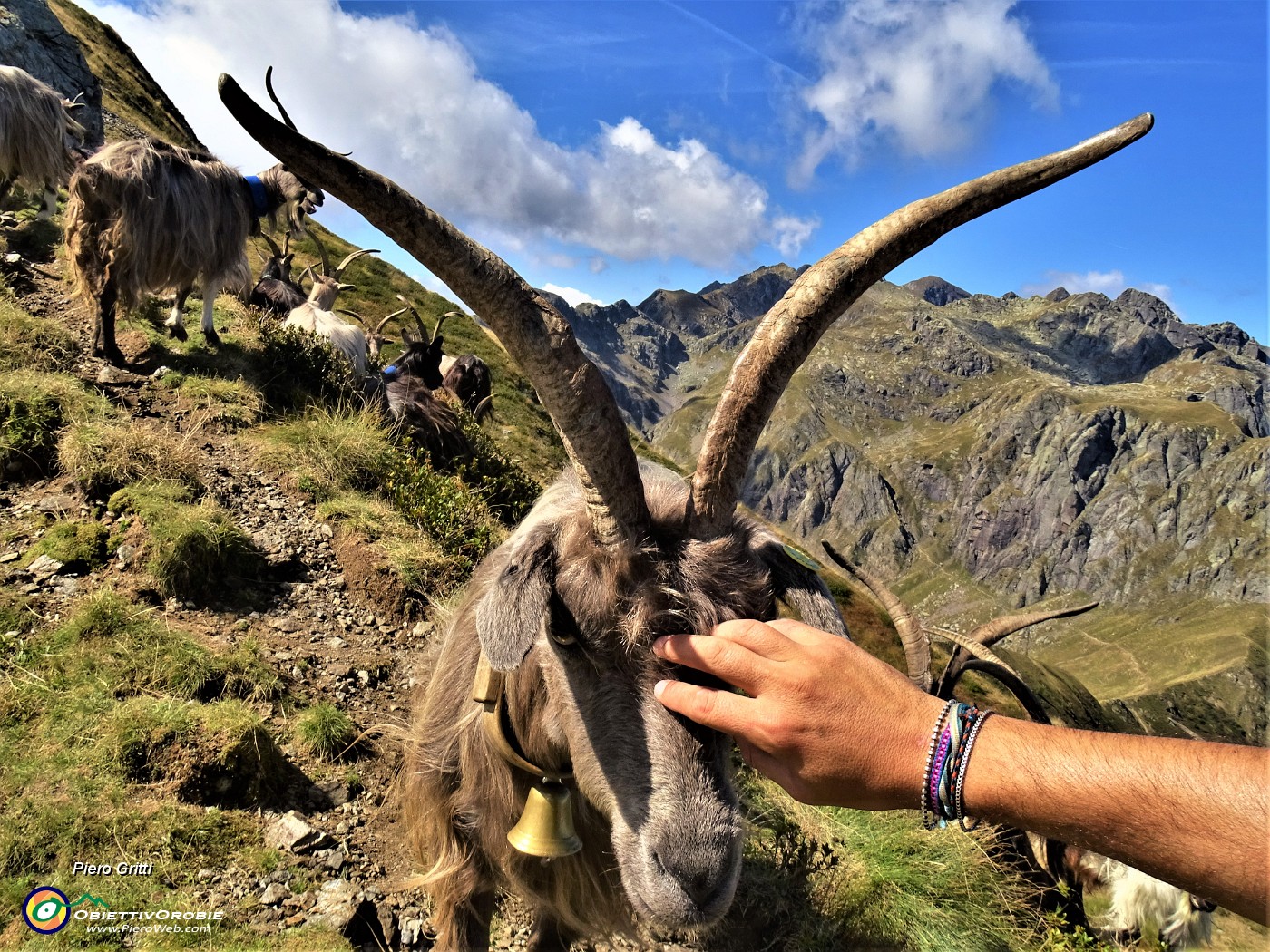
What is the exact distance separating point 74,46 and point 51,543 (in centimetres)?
2899

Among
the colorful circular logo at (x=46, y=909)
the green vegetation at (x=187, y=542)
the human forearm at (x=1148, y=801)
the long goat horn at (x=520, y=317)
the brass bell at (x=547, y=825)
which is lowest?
the colorful circular logo at (x=46, y=909)

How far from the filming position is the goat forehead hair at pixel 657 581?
9.66ft

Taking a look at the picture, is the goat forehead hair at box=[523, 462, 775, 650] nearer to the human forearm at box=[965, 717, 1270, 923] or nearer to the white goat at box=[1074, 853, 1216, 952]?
the human forearm at box=[965, 717, 1270, 923]

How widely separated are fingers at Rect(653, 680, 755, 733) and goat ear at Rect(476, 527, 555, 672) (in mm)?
618

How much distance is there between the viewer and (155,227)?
A: 31.8ft

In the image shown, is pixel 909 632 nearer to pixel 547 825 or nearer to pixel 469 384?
pixel 547 825

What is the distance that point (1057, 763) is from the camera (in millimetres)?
2133

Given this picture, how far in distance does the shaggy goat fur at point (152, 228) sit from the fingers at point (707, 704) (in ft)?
32.8

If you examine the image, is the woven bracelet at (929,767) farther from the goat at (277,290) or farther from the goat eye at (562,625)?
the goat at (277,290)

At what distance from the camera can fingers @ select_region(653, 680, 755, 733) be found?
2.45m

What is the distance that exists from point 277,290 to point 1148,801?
17.8 meters

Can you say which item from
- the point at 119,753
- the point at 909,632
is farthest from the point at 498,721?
the point at 909,632

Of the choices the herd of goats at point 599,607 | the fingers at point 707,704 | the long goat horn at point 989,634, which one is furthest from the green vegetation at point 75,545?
the long goat horn at point 989,634

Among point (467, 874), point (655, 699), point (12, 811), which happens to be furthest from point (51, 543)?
point (655, 699)
